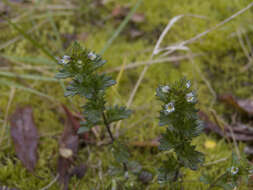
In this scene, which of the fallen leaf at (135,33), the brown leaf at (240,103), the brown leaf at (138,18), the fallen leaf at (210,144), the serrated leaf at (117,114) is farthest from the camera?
the brown leaf at (138,18)

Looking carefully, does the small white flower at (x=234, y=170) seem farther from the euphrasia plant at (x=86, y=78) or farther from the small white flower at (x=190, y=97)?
the euphrasia plant at (x=86, y=78)

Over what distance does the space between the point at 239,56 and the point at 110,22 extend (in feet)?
6.10

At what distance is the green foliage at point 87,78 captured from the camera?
6.40 ft

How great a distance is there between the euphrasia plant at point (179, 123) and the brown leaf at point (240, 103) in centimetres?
119

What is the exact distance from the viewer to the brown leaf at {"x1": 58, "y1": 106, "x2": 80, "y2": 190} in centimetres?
255

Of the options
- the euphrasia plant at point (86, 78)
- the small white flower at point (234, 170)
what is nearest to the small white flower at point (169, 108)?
the euphrasia plant at point (86, 78)

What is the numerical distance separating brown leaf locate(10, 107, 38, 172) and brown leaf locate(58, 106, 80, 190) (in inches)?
10.2

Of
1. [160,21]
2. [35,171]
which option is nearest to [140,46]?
[160,21]

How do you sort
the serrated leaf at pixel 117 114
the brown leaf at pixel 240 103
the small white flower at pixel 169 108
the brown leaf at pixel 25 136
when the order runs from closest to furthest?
1. the small white flower at pixel 169 108
2. the serrated leaf at pixel 117 114
3. the brown leaf at pixel 25 136
4. the brown leaf at pixel 240 103

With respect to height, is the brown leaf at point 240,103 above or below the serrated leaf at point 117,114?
below

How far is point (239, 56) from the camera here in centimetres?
355

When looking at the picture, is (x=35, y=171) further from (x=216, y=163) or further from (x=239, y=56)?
(x=239, y=56)

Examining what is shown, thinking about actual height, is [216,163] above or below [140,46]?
below

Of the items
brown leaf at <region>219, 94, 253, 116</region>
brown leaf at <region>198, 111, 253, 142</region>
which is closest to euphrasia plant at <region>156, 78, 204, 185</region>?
brown leaf at <region>198, 111, 253, 142</region>
